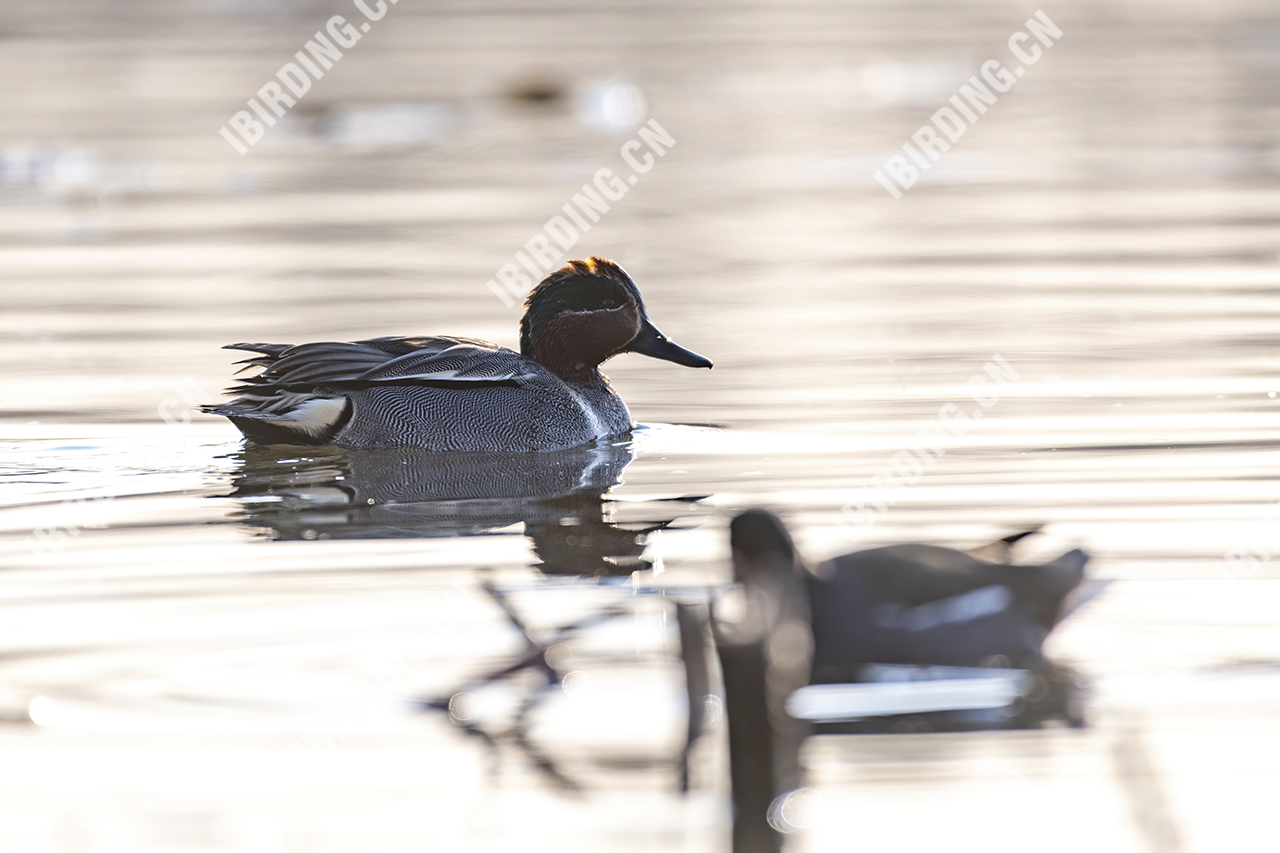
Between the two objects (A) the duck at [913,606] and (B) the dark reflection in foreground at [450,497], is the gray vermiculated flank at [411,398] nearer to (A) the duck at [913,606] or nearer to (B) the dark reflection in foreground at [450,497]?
(B) the dark reflection in foreground at [450,497]

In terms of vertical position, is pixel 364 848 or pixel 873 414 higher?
pixel 873 414

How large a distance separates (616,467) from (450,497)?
3.43ft

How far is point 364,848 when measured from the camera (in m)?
4.59

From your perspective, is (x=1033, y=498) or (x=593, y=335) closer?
(x=1033, y=498)

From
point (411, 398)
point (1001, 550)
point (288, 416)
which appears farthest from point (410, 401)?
point (1001, 550)

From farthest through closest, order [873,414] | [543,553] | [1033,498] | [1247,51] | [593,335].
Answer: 1. [1247,51]
2. [593,335]
3. [873,414]
4. [1033,498]
5. [543,553]

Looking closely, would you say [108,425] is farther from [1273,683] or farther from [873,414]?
[1273,683]

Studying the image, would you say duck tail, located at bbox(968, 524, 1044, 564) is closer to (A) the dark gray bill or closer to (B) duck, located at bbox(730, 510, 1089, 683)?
(B) duck, located at bbox(730, 510, 1089, 683)

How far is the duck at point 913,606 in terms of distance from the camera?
544 cm

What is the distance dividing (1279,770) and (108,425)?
672 centimetres

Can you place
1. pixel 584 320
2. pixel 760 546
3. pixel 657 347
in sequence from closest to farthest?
pixel 760 546 < pixel 584 320 < pixel 657 347

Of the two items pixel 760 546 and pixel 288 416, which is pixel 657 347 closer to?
pixel 288 416

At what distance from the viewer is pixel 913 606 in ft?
18.1

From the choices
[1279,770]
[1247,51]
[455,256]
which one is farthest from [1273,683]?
[1247,51]
